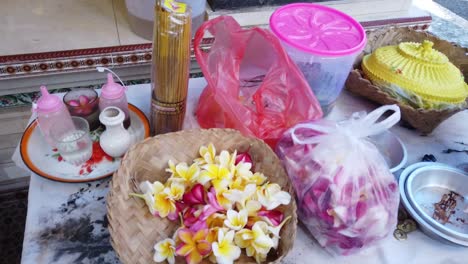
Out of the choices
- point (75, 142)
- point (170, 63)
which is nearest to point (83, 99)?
point (75, 142)

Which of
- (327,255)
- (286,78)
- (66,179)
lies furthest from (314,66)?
(66,179)

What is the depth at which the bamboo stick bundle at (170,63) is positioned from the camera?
23.1 inches

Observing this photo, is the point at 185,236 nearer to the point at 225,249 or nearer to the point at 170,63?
the point at 225,249

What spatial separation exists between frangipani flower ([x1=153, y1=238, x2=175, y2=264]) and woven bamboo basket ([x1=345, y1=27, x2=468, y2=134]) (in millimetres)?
544

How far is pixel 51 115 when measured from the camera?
65 centimetres

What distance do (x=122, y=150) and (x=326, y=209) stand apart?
14.8 inches

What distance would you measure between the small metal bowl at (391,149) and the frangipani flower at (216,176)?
1.08 ft

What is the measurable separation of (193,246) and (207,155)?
156mm

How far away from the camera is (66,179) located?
62 centimetres

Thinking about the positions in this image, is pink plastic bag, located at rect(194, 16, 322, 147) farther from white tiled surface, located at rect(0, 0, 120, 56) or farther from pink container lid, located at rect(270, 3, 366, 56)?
white tiled surface, located at rect(0, 0, 120, 56)

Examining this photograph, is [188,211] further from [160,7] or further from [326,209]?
[160,7]

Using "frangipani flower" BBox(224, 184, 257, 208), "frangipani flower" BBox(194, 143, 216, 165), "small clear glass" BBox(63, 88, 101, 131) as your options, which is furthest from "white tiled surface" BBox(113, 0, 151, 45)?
"frangipani flower" BBox(224, 184, 257, 208)

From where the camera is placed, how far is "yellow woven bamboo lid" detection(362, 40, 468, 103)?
77 cm

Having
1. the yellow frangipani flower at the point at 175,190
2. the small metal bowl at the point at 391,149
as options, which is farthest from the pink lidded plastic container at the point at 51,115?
the small metal bowl at the point at 391,149
